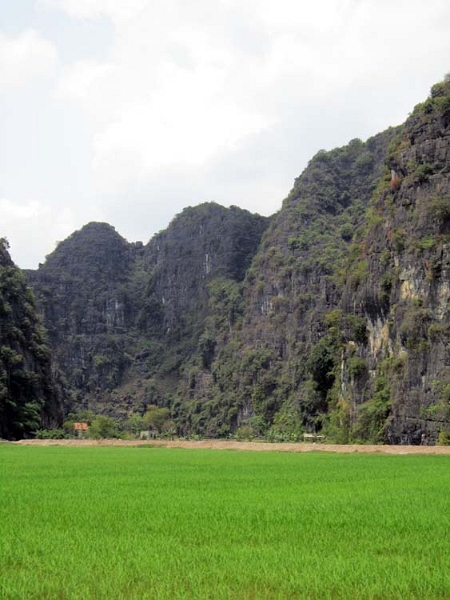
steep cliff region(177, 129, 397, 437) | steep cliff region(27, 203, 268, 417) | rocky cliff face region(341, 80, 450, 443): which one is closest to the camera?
rocky cliff face region(341, 80, 450, 443)

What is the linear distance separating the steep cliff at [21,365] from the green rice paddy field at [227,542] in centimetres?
4651

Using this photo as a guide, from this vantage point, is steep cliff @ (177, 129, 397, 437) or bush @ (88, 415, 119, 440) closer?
bush @ (88, 415, 119, 440)

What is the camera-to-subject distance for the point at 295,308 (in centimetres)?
8856

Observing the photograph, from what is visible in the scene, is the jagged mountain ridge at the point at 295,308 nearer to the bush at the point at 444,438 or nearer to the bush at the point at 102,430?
the bush at the point at 444,438

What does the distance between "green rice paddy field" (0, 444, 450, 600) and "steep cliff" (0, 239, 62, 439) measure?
46.5 metres

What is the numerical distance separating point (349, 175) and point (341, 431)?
63454 millimetres

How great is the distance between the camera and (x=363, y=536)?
6.96 m

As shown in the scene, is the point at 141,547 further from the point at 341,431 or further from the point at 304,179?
the point at 304,179

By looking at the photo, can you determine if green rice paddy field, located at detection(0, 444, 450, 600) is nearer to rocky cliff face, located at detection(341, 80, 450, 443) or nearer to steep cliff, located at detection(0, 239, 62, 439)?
rocky cliff face, located at detection(341, 80, 450, 443)

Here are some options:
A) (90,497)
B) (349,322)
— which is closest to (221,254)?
(349,322)

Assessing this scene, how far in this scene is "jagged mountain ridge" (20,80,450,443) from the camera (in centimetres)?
3959

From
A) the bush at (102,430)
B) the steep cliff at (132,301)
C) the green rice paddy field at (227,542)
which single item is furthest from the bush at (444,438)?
the steep cliff at (132,301)

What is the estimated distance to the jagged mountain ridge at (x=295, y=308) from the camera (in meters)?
39.6

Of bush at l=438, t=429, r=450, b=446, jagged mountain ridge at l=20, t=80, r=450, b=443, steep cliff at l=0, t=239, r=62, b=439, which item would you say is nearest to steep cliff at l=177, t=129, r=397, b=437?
jagged mountain ridge at l=20, t=80, r=450, b=443
